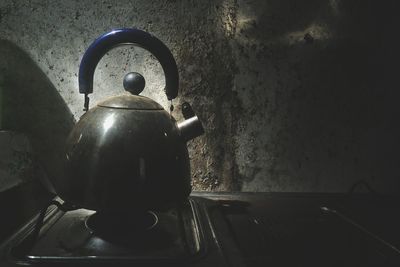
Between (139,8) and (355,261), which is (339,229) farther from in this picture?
(139,8)

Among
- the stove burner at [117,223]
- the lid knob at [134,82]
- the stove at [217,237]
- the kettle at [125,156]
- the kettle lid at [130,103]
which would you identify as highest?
the lid knob at [134,82]

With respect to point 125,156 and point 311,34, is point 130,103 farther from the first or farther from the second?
point 311,34

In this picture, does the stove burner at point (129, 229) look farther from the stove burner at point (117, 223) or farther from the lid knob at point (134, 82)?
the lid knob at point (134, 82)

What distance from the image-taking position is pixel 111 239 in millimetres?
631

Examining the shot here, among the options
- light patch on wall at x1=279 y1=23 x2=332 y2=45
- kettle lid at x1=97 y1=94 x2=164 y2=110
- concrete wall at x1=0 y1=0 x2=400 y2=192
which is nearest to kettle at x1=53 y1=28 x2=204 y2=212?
kettle lid at x1=97 y1=94 x2=164 y2=110

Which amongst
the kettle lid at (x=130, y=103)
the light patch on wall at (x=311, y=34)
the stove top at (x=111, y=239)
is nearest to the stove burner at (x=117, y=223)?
the stove top at (x=111, y=239)

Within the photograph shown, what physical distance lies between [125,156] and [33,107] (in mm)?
475

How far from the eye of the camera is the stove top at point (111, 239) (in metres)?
0.56

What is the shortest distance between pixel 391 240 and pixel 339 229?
0.34ft

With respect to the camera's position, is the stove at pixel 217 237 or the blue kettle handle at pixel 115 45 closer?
the stove at pixel 217 237

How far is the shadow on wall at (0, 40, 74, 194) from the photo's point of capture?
92 cm

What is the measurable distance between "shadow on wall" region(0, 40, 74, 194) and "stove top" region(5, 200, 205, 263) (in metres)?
0.25

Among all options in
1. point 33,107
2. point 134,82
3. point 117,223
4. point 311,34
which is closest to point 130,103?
point 134,82

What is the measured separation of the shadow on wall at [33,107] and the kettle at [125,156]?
1.00ft
